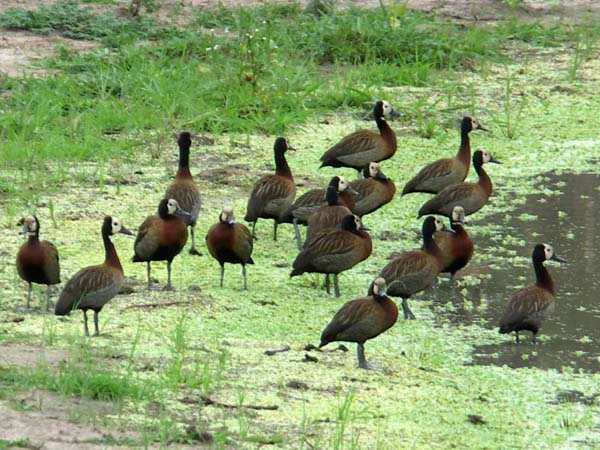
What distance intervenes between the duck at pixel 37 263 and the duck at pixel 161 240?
0.68 metres

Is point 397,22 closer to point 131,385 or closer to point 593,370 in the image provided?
point 593,370

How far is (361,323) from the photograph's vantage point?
8031 mm

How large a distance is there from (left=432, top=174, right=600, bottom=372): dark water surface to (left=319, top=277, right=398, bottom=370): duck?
62 centimetres

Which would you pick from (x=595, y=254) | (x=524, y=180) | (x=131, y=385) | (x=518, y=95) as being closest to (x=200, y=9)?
(x=518, y=95)

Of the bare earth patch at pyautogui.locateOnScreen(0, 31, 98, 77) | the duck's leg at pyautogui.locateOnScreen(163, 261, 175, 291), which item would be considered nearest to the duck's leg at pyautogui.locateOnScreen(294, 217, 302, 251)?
the duck's leg at pyautogui.locateOnScreen(163, 261, 175, 291)

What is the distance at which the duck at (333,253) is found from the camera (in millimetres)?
9383

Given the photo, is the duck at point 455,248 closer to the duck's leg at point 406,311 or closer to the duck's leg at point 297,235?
the duck's leg at point 406,311

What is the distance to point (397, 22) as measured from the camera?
15.5m

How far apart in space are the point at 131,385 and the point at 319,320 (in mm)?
2085

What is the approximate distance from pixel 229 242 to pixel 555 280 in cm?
226

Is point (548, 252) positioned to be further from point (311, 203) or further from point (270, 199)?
point (270, 199)

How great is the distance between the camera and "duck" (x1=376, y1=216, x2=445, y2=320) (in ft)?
29.8

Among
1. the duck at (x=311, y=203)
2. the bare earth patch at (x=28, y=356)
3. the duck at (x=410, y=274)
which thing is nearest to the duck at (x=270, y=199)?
the duck at (x=311, y=203)

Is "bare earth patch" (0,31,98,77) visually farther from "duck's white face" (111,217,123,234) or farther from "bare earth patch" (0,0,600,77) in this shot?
"duck's white face" (111,217,123,234)
